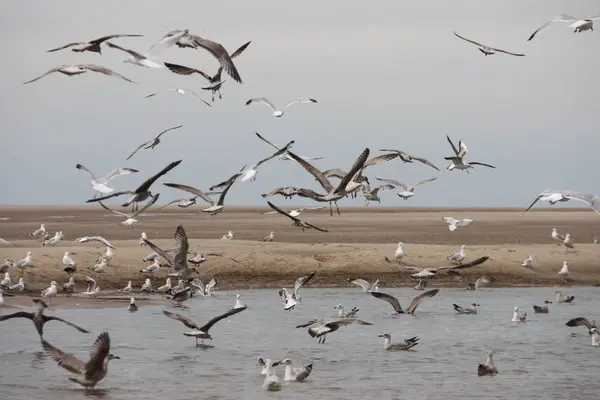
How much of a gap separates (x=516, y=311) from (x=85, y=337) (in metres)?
9.76

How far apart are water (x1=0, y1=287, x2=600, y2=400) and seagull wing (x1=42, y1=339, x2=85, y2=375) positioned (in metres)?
0.42

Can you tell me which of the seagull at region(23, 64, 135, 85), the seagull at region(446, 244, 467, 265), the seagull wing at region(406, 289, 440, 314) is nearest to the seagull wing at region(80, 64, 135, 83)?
the seagull at region(23, 64, 135, 85)

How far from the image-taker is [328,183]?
18047mm

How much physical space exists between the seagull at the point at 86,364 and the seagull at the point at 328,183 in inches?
159

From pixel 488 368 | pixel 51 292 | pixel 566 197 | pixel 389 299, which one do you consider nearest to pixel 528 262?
pixel 389 299

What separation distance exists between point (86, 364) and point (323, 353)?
6100 mm

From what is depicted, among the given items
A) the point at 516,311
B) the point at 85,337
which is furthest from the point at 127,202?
the point at 516,311

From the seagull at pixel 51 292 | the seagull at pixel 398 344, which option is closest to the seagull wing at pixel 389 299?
the seagull at pixel 398 344

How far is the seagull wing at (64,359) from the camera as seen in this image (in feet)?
53.0

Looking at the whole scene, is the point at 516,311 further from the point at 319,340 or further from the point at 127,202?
the point at 127,202

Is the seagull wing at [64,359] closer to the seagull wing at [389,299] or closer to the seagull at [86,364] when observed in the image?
the seagull at [86,364]

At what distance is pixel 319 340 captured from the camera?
22594 mm

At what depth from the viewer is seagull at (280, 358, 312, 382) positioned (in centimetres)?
1794

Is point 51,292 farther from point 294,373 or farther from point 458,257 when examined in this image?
point 458,257
